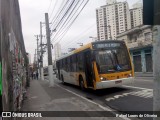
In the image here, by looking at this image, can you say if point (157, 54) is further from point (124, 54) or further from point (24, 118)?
point (124, 54)

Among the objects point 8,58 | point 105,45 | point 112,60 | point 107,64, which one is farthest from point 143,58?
point 8,58

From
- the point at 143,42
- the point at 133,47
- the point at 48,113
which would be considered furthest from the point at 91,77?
the point at 133,47

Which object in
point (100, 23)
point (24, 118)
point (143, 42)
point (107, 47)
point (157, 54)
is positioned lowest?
point (24, 118)

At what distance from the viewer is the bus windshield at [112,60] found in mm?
12898

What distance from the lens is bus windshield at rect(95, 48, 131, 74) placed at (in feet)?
42.3

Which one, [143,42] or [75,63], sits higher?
[143,42]

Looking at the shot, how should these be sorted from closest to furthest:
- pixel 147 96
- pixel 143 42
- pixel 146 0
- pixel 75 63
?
pixel 146 0, pixel 147 96, pixel 75 63, pixel 143 42

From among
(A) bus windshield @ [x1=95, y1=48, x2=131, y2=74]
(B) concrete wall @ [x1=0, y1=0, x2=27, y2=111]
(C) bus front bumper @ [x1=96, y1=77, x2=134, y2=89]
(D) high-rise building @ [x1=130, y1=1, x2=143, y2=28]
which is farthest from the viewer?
(D) high-rise building @ [x1=130, y1=1, x2=143, y2=28]

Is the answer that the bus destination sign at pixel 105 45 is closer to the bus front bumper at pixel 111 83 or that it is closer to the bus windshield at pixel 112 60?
the bus windshield at pixel 112 60

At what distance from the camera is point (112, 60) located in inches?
515

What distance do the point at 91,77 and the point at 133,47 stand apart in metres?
28.1

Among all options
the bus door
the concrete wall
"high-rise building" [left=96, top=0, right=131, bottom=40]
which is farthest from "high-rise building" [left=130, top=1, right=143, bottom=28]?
the concrete wall

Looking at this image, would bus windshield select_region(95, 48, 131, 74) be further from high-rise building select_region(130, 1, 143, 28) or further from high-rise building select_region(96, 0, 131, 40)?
high-rise building select_region(130, 1, 143, 28)

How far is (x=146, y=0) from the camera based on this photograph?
460 cm
